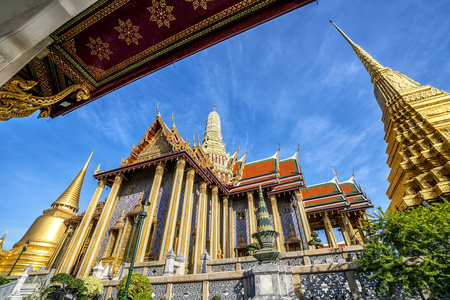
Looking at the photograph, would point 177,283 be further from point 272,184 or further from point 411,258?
point 272,184

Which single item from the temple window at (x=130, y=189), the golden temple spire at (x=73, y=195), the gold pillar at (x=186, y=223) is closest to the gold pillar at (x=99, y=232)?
the temple window at (x=130, y=189)

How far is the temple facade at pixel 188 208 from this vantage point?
11797 mm

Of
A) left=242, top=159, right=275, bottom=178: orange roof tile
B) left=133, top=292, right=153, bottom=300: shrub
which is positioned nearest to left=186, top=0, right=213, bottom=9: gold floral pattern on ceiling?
left=133, top=292, right=153, bottom=300: shrub

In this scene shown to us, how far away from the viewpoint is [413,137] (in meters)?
13.1

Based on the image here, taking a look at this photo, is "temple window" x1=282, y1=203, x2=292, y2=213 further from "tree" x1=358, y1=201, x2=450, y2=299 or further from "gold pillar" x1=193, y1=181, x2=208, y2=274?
"tree" x1=358, y1=201, x2=450, y2=299

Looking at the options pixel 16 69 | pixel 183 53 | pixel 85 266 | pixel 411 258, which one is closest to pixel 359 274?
pixel 411 258

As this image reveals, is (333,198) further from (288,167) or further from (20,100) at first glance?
(20,100)

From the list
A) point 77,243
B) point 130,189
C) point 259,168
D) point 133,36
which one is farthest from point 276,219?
point 133,36

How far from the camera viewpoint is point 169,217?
443 inches

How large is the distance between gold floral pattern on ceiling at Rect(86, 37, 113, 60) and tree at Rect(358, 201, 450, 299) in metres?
7.03

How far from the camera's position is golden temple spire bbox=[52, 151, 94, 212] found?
2656cm

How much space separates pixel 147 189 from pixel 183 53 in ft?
39.4

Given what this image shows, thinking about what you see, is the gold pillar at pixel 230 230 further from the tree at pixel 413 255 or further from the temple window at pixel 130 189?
the tree at pixel 413 255

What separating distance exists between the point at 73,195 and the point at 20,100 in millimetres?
30132
